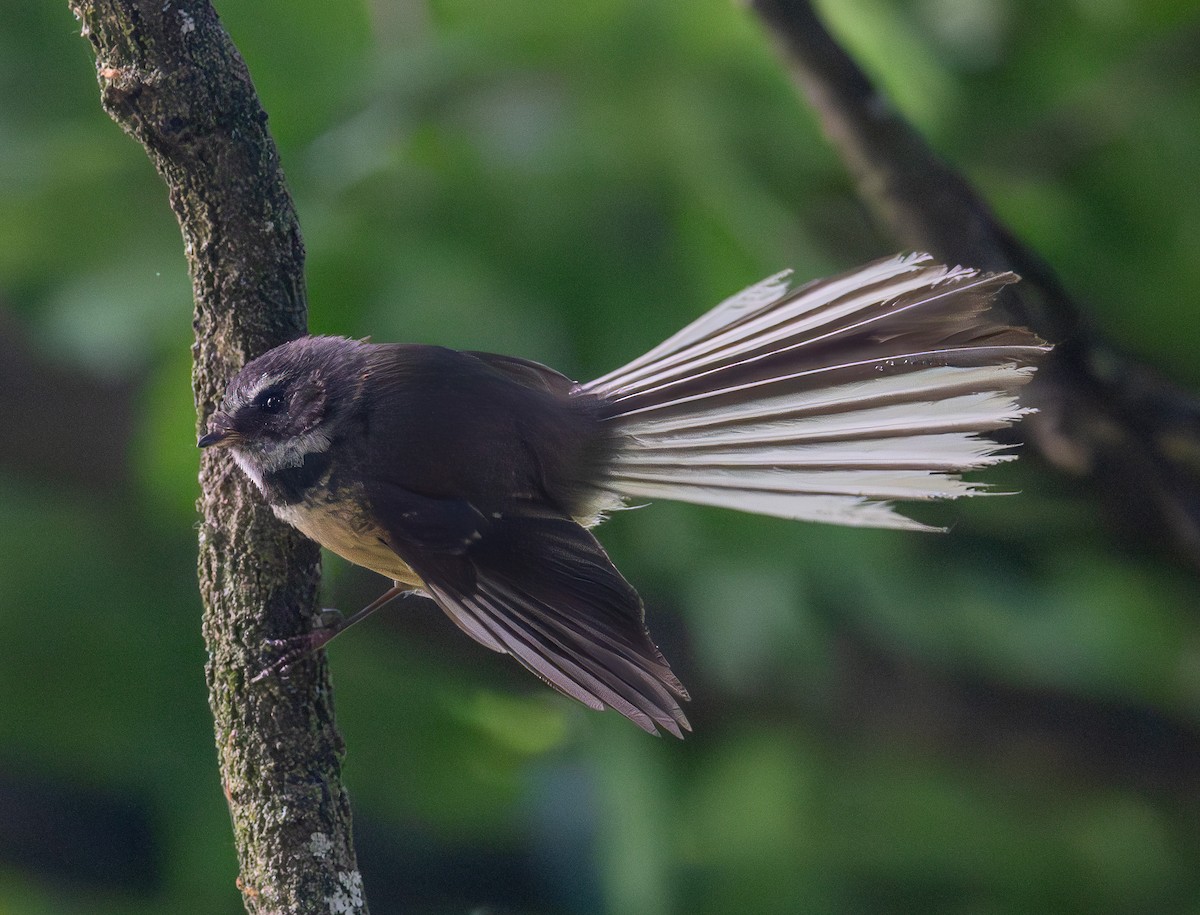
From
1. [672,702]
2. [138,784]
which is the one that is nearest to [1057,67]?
[672,702]

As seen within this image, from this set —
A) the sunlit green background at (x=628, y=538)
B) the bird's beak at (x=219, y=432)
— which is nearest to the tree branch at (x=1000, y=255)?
the sunlit green background at (x=628, y=538)

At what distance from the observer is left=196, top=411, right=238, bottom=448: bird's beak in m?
1.12

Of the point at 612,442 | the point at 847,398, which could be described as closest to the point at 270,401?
the point at 612,442

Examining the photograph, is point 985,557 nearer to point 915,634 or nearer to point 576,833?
point 915,634

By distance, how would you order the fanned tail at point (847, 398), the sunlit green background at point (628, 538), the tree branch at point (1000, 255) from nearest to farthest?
the fanned tail at point (847, 398) → the tree branch at point (1000, 255) → the sunlit green background at point (628, 538)

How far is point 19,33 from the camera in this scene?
2369 mm

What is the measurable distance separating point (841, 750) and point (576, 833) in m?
0.83

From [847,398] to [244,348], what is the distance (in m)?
0.55

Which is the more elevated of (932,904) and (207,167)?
(207,167)

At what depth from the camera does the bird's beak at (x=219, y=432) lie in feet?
3.67

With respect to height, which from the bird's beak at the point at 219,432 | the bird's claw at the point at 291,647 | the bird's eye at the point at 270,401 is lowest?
the bird's claw at the point at 291,647

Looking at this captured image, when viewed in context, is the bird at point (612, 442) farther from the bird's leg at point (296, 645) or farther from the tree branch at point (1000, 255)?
the tree branch at point (1000, 255)

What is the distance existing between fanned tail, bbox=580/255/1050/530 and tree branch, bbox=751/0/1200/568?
35 centimetres

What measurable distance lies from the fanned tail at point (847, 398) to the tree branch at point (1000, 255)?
0.35m
